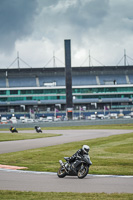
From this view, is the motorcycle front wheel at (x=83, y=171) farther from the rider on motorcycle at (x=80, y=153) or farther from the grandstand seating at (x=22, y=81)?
the grandstand seating at (x=22, y=81)

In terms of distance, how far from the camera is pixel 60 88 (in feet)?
431

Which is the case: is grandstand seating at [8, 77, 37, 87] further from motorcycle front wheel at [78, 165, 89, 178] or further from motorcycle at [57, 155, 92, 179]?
motorcycle front wheel at [78, 165, 89, 178]

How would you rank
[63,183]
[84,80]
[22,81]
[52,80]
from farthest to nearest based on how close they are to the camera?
[84,80], [52,80], [22,81], [63,183]

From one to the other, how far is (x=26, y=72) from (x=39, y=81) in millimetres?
5654

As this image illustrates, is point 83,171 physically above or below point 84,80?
below

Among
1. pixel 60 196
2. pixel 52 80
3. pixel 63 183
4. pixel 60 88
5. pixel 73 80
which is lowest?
pixel 63 183

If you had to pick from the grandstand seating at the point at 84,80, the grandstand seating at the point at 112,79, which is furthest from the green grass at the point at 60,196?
the grandstand seating at the point at 112,79

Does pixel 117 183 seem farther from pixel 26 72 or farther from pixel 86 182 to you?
pixel 26 72

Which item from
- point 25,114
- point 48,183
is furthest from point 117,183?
point 25,114

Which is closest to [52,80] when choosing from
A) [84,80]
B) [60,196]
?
[84,80]

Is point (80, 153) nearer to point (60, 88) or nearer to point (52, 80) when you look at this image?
point (60, 88)

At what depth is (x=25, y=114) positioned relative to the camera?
12600 centimetres

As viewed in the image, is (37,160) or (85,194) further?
(37,160)

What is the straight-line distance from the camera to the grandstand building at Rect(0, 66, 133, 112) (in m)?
130
